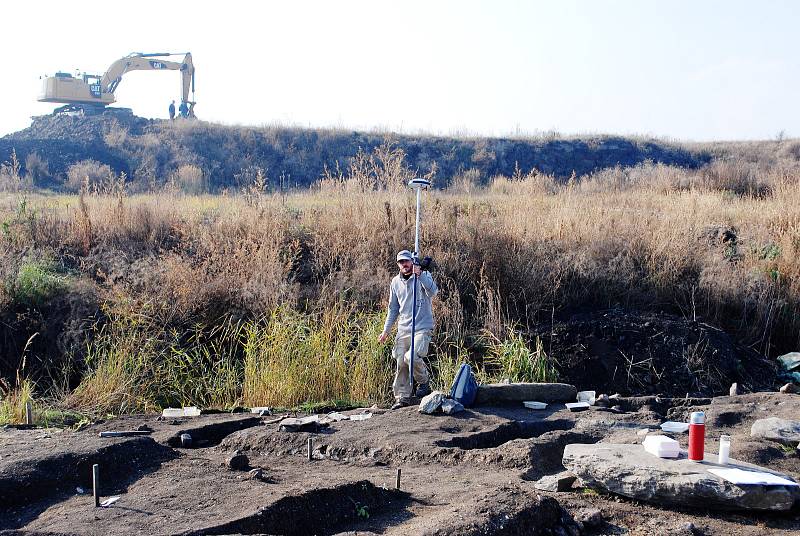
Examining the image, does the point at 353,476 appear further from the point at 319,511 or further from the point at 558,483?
the point at 558,483

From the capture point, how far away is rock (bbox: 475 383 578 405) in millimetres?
9305

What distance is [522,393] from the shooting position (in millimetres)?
9469

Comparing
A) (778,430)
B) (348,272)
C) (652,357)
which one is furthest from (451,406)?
(348,272)

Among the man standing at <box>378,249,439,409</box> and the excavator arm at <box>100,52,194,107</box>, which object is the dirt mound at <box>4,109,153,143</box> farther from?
the man standing at <box>378,249,439,409</box>

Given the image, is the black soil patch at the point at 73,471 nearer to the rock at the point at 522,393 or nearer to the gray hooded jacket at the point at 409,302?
the gray hooded jacket at the point at 409,302

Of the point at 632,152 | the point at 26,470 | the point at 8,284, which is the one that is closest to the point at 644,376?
the point at 26,470

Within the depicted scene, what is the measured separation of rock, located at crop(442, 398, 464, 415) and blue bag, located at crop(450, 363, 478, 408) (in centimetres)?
24

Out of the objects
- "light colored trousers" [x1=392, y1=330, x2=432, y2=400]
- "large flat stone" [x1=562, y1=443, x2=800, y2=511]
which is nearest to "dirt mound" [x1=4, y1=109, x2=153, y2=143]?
"light colored trousers" [x1=392, y1=330, x2=432, y2=400]

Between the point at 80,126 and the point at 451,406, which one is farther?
the point at 80,126

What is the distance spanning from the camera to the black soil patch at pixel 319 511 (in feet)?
16.8

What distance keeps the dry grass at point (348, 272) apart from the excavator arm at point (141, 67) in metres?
23.0

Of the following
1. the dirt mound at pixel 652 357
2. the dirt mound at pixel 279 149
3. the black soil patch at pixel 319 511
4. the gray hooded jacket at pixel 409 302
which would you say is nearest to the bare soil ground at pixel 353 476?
the black soil patch at pixel 319 511

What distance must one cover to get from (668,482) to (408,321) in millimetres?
4380

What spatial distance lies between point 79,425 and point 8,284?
480 centimetres
